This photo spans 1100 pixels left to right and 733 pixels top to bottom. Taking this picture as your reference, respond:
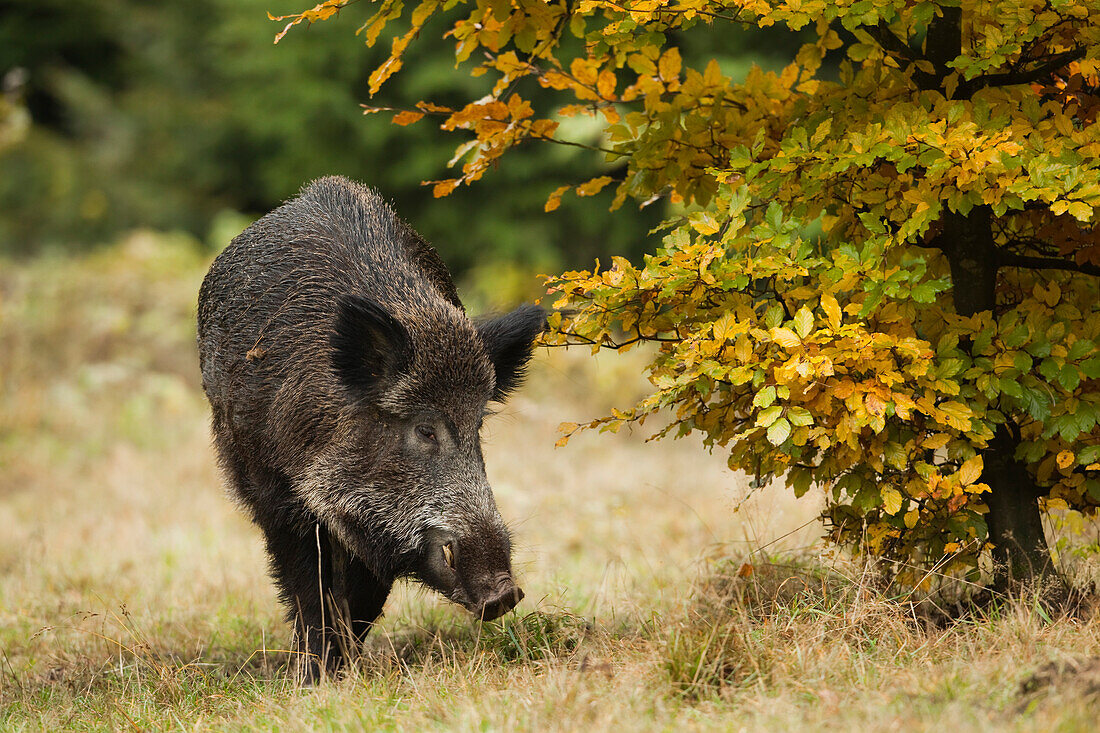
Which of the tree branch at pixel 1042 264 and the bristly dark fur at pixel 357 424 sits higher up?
the tree branch at pixel 1042 264

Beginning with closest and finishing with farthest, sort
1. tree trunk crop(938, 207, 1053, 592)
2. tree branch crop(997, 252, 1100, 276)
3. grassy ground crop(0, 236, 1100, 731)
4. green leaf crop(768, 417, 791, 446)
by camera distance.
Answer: grassy ground crop(0, 236, 1100, 731), green leaf crop(768, 417, 791, 446), tree branch crop(997, 252, 1100, 276), tree trunk crop(938, 207, 1053, 592)

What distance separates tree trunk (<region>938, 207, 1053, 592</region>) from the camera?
3.86 metres

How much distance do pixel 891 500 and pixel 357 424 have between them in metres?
2.02

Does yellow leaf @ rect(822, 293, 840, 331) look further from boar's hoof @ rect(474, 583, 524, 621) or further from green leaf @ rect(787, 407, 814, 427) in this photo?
boar's hoof @ rect(474, 583, 524, 621)

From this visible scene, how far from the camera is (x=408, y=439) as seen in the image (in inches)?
167

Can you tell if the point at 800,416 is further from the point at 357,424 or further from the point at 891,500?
the point at 357,424

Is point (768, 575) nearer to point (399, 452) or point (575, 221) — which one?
point (399, 452)

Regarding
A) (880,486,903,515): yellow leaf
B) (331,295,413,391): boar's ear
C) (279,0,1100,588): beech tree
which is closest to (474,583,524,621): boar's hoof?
(279,0,1100,588): beech tree

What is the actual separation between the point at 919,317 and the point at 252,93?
14.8 m

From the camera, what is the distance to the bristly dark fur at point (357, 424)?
13.5ft

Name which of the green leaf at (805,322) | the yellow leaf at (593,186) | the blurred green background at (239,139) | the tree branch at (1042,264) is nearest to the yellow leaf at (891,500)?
the green leaf at (805,322)

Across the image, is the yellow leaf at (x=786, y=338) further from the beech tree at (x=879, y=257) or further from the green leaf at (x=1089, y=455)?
the green leaf at (x=1089, y=455)

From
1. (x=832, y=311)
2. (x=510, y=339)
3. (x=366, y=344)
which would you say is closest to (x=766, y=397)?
(x=832, y=311)

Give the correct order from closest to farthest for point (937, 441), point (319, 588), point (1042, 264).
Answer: point (937, 441) → point (1042, 264) → point (319, 588)
